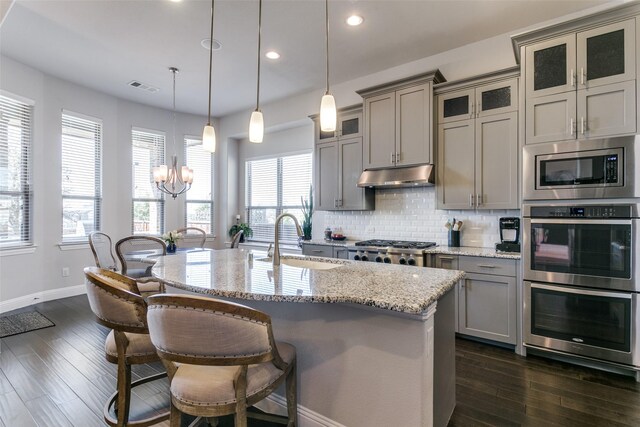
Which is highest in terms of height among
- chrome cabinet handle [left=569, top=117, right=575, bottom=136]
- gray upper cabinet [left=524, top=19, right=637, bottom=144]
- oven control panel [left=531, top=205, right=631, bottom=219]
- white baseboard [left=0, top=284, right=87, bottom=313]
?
gray upper cabinet [left=524, top=19, right=637, bottom=144]

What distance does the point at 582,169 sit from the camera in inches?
105

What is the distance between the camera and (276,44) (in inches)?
143

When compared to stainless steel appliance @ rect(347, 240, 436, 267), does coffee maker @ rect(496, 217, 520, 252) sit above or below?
above

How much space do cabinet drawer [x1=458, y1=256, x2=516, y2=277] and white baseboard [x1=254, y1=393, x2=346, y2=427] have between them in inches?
81.6

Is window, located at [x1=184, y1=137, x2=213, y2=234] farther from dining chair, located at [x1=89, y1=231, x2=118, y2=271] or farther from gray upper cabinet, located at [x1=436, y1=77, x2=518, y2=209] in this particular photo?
gray upper cabinet, located at [x1=436, y1=77, x2=518, y2=209]

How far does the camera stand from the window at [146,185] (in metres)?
5.66

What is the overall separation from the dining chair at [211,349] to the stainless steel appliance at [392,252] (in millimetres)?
2325

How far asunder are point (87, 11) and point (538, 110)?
14.1 feet

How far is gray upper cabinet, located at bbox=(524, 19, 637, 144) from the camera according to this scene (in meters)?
2.50

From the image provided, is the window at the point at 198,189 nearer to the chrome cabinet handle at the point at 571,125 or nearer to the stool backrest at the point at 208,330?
the stool backrest at the point at 208,330

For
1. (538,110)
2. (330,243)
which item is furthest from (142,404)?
(538,110)

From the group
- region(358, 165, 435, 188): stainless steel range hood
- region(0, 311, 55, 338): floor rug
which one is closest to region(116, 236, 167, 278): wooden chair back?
region(0, 311, 55, 338): floor rug

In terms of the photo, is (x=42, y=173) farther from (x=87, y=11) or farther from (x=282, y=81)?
(x=282, y=81)

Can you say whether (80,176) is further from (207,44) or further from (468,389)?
(468,389)
